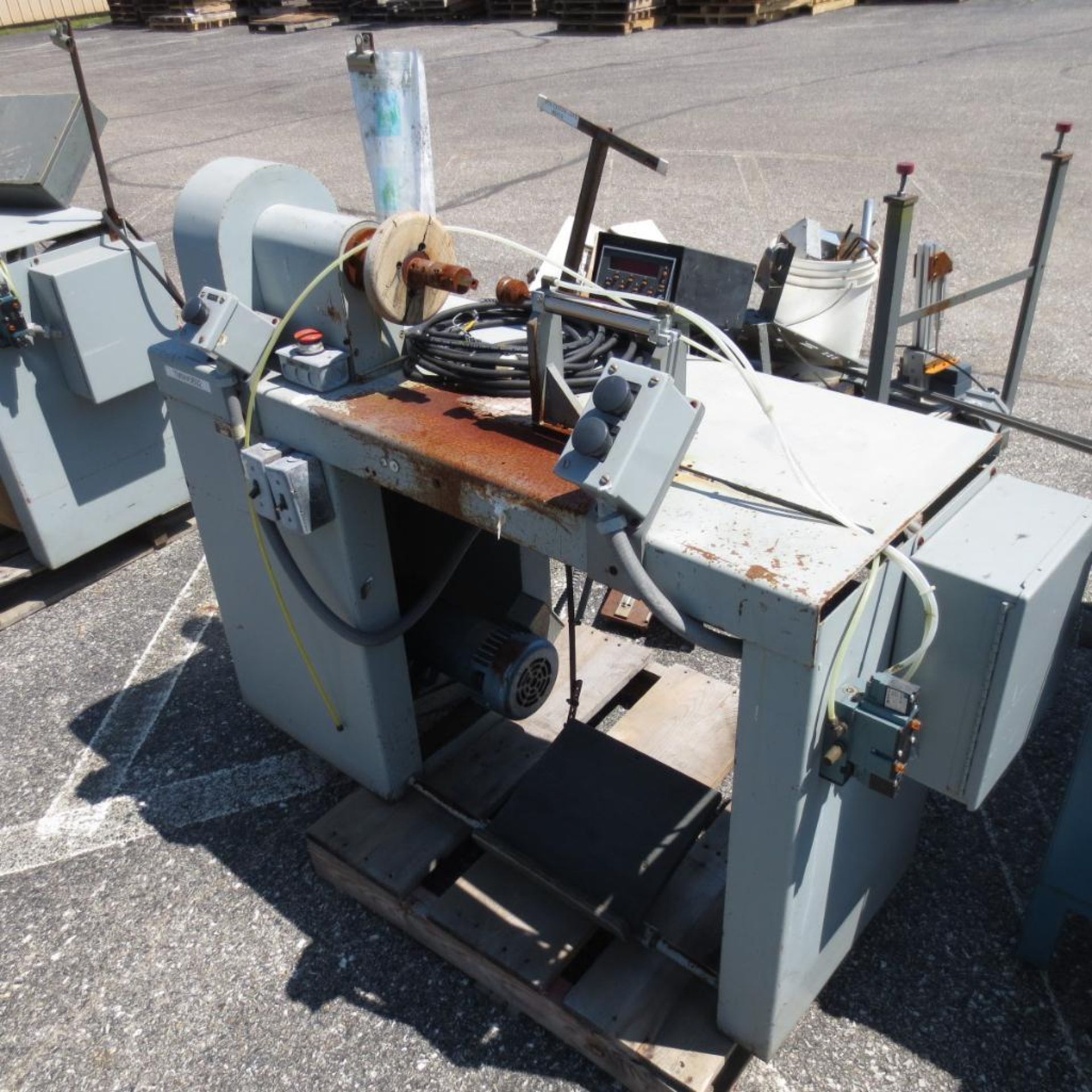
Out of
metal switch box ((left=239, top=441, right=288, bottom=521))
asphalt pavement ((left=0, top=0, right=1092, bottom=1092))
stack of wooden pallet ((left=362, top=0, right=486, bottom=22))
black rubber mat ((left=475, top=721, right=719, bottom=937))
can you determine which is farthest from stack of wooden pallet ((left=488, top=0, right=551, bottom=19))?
black rubber mat ((left=475, top=721, right=719, bottom=937))

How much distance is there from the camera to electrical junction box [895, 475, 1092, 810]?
54.4 inches

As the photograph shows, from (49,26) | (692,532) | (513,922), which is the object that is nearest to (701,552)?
(692,532)

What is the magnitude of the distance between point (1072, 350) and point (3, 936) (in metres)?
4.64

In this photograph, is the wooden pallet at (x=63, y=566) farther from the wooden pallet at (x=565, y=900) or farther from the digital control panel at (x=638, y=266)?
the digital control panel at (x=638, y=266)

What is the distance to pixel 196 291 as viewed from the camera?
6.70 ft

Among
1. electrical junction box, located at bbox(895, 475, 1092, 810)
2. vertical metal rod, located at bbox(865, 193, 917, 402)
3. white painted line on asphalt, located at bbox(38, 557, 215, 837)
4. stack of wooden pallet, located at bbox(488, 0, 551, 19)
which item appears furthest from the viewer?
stack of wooden pallet, located at bbox(488, 0, 551, 19)

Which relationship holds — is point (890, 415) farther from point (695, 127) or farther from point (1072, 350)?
point (695, 127)

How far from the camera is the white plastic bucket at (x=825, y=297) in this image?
3.36 metres

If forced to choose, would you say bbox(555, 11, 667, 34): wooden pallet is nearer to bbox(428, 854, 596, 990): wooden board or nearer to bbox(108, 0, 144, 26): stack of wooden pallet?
bbox(108, 0, 144, 26): stack of wooden pallet

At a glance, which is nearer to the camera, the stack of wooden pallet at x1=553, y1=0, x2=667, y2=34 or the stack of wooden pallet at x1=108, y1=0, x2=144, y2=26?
the stack of wooden pallet at x1=553, y1=0, x2=667, y2=34

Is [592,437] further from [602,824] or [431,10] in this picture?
[431,10]

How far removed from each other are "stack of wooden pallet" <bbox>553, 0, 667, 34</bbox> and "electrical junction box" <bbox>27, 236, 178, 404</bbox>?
10.7 meters

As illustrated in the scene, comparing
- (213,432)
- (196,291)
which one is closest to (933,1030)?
(213,432)

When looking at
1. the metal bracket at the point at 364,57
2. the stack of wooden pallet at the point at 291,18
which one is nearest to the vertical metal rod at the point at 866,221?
the metal bracket at the point at 364,57
